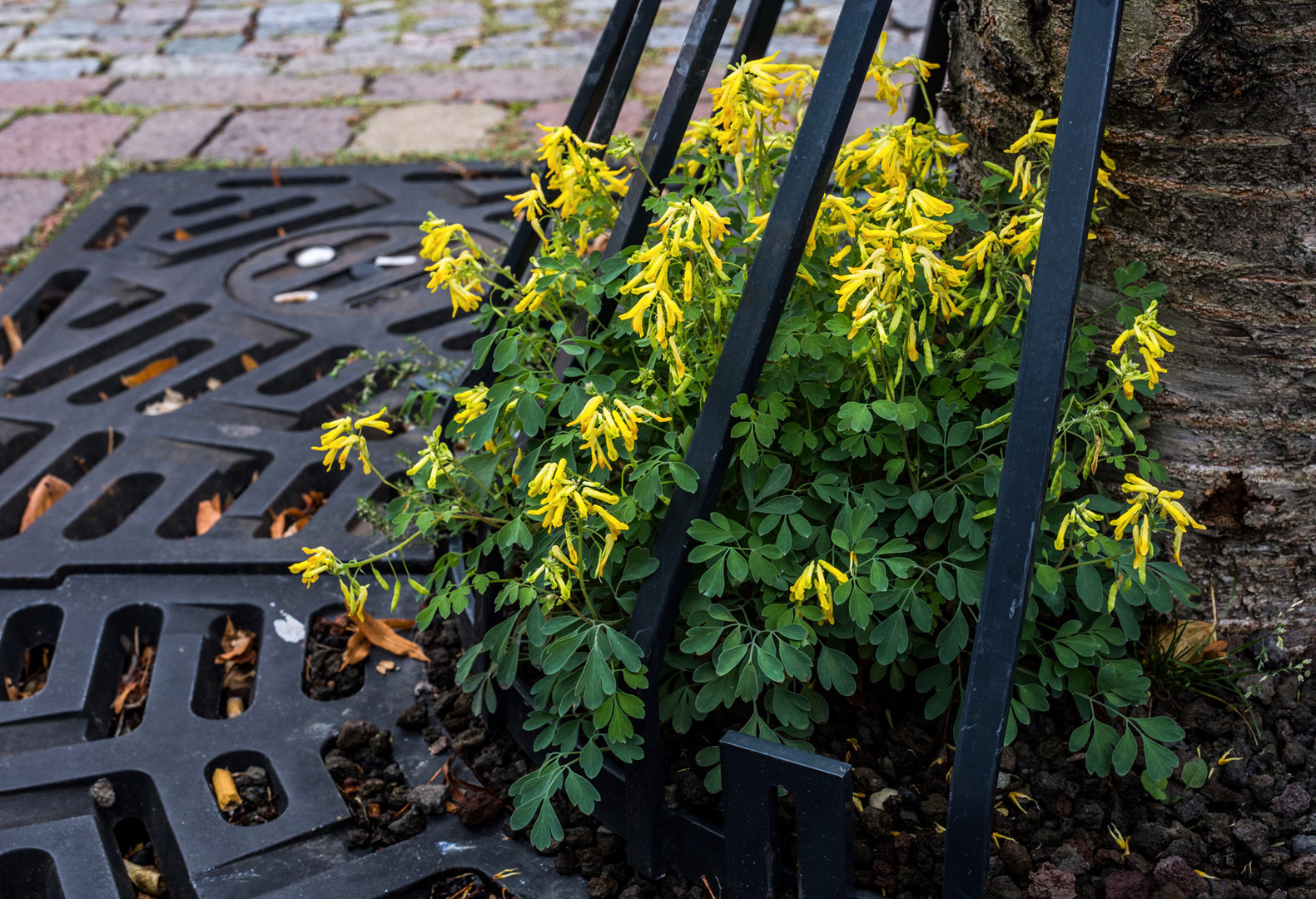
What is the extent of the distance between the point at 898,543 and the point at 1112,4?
23.6 inches

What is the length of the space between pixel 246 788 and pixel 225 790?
30 millimetres

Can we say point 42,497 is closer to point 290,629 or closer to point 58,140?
point 290,629

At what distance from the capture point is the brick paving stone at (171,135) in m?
3.81

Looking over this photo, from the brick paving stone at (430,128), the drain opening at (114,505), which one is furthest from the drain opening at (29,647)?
the brick paving stone at (430,128)

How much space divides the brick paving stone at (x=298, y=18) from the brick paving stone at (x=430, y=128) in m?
1.31

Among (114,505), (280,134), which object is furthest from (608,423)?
(280,134)

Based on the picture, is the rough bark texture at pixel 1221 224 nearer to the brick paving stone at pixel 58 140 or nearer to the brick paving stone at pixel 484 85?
the brick paving stone at pixel 484 85

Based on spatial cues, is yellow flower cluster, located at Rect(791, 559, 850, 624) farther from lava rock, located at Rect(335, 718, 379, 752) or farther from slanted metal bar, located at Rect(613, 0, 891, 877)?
lava rock, located at Rect(335, 718, 379, 752)

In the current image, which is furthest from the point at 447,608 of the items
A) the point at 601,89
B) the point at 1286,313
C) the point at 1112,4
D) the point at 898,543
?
the point at 1286,313

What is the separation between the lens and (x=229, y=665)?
1.90 metres

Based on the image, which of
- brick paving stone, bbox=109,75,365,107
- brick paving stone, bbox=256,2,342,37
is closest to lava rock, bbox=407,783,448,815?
brick paving stone, bbox=109,75,365,107

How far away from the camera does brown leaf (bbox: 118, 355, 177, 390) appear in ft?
8.67

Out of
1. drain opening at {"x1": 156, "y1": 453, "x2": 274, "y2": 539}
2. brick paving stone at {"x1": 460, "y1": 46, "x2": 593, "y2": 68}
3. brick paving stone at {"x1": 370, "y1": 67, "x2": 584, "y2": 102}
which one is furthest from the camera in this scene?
brick paving stone at {"x1": 460, "y1": 46, "x2": 593, "y2": 68}

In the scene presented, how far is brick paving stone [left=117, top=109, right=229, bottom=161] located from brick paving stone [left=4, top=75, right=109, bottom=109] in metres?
0.48
